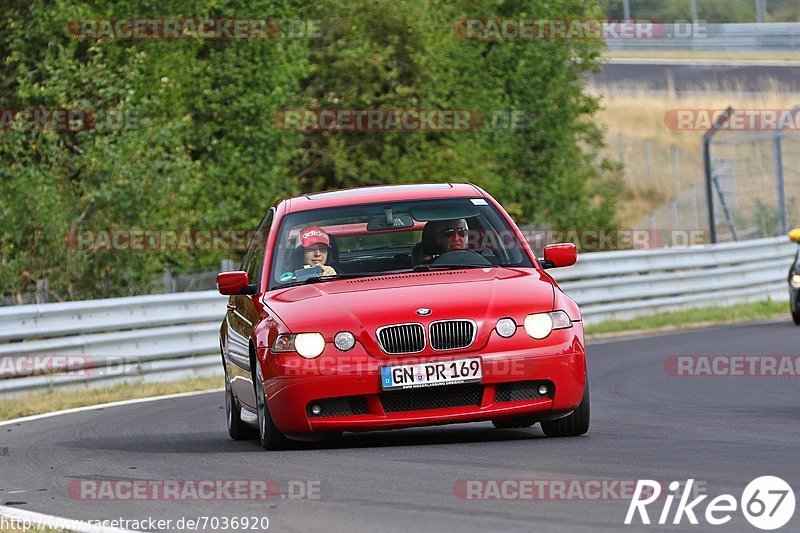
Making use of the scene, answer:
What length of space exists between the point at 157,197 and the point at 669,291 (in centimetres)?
746

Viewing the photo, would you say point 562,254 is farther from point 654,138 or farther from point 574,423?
point 654,138

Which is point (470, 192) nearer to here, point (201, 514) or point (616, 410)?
point (616, 410)

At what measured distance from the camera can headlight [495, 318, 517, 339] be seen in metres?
8.97

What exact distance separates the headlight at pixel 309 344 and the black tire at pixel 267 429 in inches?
18.4

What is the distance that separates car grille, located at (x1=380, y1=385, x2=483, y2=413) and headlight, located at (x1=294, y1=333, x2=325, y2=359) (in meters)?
0.43

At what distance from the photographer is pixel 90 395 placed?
52.7 ft

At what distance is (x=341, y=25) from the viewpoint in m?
30.4

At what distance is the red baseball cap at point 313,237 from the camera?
1011cm

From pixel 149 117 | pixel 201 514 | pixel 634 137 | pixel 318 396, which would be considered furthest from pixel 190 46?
pixel 634 137
